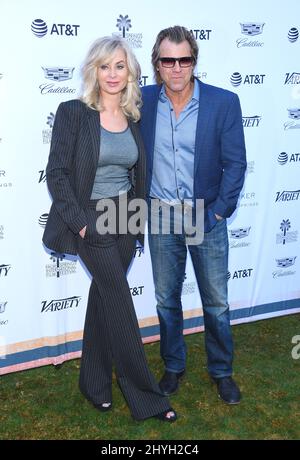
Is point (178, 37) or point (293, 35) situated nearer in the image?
point (178, 37)

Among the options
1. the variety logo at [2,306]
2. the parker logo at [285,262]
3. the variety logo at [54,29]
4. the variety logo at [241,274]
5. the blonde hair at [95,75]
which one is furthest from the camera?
the parker logo at [285,262]

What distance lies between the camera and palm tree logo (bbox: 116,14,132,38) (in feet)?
12.9

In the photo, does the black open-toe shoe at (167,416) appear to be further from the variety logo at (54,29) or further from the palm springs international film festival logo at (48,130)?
the variety logo at (54,29)

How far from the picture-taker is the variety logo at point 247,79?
4438 millimetres

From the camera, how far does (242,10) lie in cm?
434

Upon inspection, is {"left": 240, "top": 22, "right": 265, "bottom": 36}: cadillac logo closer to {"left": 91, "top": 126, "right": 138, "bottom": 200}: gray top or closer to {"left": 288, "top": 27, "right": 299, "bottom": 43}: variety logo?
{"left": 288, "top": 27, "right": 299, "bottom": 43}: variety logo

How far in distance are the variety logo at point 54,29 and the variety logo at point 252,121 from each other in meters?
1.54

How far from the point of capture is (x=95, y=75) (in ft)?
10.3

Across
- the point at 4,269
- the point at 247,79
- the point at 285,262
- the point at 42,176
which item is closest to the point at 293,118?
the point at 247,79

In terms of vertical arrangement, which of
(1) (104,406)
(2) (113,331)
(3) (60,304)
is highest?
(2) (113,331)

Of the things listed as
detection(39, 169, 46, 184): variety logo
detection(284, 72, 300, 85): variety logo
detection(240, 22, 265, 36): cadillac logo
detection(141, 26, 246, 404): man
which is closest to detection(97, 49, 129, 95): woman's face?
detection(141, 26, 246, 404): man

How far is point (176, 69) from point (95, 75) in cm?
46

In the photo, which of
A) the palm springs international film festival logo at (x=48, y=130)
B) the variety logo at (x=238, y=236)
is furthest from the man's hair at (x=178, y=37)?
the variety logo at (x=238, y=236)

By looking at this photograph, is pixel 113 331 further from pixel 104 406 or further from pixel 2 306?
pixel 2 306
